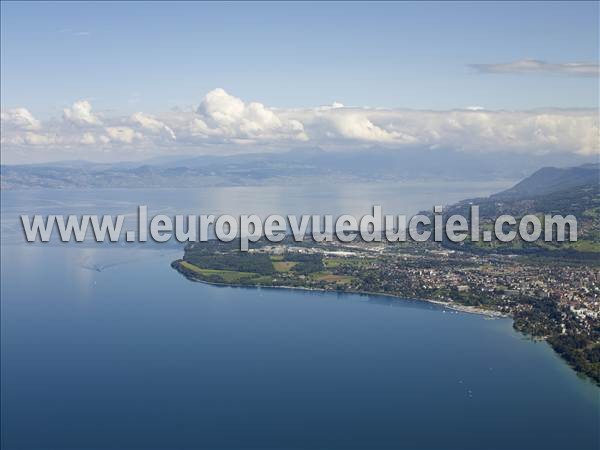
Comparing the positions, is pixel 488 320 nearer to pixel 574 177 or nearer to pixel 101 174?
pixel 574 177

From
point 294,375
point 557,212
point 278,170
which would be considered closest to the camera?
point 294,375

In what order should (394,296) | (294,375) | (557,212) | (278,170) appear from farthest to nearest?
(278,170)
(557,212)
(394,296)
(294,375)

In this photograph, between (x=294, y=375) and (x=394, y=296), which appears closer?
(x=294, y=375)

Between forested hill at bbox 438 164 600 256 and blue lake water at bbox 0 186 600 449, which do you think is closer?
blue lake water at bbox 0 186 600 449

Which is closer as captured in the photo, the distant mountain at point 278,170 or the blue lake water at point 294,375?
the blue lake water at point 294,375

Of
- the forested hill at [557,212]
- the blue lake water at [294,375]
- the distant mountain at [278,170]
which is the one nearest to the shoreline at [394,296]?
the blue lake water at [294,375]

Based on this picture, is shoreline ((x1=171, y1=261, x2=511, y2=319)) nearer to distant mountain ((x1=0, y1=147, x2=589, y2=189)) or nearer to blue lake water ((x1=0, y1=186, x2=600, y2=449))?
blue lake water ((x1=0, y1=186, x2=600, y2=449))

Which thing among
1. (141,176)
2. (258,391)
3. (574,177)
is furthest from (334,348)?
(141,176)

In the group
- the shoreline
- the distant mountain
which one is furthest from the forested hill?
the distant mountain

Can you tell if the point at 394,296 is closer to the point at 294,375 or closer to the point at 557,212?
the point at 294,375

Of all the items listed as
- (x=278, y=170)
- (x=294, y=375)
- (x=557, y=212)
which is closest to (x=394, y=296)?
(x=294, y=375)

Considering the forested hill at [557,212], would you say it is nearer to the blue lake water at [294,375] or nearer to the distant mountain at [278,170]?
the blue lake water at [294,375]
